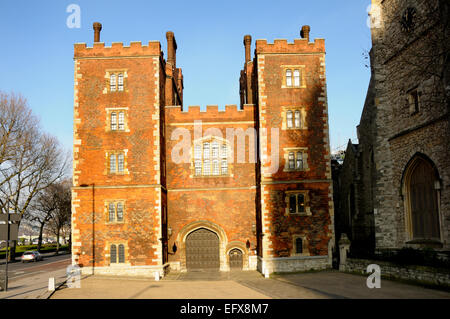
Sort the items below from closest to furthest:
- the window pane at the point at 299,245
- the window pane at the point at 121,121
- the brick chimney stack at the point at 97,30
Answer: the window pane at the point at 299,245 < the window pane at the point at 121,121 < the brick chimney stack at the point at 97,30

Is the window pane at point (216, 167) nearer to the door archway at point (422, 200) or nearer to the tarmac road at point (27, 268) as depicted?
the door archway at point (422, 200)

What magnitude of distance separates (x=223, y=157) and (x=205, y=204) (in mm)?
3478

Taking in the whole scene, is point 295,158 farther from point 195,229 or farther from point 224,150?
point 195,229

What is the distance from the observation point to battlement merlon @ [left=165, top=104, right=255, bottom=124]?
30250mm

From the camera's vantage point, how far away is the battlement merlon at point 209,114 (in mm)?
30250

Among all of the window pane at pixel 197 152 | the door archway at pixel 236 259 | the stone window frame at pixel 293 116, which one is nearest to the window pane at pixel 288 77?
the stone window frame at pixel 293 116

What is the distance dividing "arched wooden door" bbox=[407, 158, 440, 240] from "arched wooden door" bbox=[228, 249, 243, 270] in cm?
1174

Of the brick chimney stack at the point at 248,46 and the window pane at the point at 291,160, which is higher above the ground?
the brick chimney stack at the point at 248,46

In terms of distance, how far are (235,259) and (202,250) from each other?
2317mm

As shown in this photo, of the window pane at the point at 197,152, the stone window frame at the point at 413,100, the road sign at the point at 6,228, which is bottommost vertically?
the road sign at the point at 6,228

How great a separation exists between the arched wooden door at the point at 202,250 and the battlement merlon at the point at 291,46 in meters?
12.9

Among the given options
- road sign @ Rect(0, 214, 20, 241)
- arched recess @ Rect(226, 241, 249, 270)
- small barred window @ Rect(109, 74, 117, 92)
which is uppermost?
small barred window @ Rect(109, 74, 117, 92)

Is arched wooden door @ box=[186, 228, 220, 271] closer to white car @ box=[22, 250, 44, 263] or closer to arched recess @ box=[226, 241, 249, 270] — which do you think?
arched recess @ box=[226, 241, 249, 270]

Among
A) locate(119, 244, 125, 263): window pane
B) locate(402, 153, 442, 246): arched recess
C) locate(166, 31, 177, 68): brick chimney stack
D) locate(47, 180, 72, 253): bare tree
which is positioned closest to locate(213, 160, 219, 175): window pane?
locate(119, 244, 125, 263): window pane
